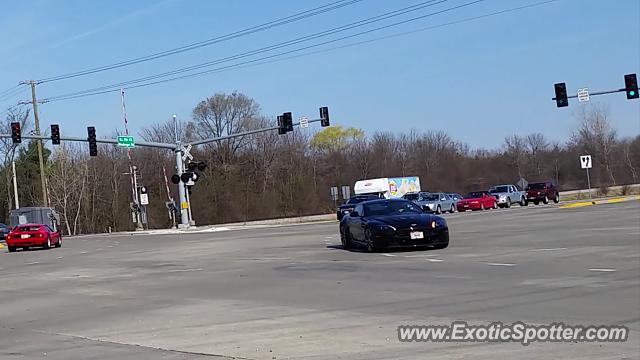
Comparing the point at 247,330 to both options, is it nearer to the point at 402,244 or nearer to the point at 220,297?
the point at 220,297

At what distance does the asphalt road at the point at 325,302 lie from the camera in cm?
845

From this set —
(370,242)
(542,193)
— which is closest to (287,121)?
(370,242)

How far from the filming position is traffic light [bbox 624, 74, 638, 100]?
3809cm

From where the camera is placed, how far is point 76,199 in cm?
8756

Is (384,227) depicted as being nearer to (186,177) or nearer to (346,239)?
(346,239)

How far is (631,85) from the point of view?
3831cm

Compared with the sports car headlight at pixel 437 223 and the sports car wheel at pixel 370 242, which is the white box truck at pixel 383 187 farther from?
the sports car headlight at pixel 437 223

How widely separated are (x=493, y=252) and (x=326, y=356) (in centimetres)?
1132

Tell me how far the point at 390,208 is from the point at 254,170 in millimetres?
68512

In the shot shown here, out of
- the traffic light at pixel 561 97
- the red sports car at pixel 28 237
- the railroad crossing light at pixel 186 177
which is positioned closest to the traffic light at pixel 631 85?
the traffic light at pixel 561 97

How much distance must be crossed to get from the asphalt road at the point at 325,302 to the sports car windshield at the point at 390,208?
1383 millimetres

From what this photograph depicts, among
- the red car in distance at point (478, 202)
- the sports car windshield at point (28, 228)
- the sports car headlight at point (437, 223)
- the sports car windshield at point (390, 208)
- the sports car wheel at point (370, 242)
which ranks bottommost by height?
the red car in distance at point (478, 202)

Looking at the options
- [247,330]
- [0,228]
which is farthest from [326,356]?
[0,228]

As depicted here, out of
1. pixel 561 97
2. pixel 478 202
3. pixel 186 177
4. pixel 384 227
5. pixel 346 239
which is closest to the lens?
pixel 384 227
